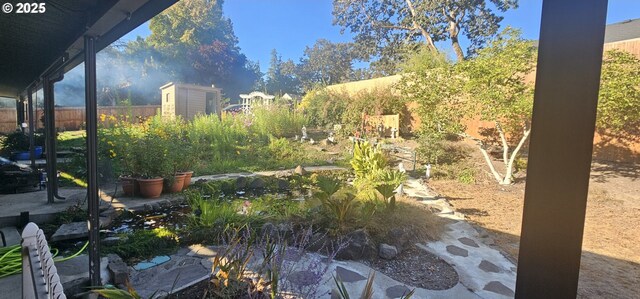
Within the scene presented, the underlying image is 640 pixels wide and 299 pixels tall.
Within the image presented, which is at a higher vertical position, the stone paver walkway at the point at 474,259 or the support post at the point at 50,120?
the support post at the point at 50,120

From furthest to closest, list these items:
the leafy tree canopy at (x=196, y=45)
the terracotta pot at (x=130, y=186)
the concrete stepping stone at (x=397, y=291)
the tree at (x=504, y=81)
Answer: the leafy tree canopy at (x=196, y=45) → the tree at (x=504, y=81) → the terracotta pot at (x=130, y=186) → the concrete stepping stone at (x=397, y=291)

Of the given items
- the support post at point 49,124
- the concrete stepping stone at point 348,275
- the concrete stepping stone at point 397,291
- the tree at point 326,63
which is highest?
the tree at point 326,63

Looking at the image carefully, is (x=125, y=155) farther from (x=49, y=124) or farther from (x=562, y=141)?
(x=562, y=141)

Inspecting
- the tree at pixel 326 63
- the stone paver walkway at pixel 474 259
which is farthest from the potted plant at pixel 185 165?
the tree at pixel 326 63

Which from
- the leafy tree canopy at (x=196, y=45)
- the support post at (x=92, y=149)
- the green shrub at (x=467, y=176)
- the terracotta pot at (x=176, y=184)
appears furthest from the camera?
the leafy tree canopy at (x=196, y=45)

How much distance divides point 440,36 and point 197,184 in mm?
15877

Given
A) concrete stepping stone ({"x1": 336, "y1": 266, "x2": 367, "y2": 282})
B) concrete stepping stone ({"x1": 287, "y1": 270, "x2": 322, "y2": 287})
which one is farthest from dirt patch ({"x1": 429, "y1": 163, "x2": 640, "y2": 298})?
concrete stepping stone ({"x1": 287, "y1": 270, "x2": 322, "y2": 287})

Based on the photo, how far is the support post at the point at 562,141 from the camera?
23.9 inches

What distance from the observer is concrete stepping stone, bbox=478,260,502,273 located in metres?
2.94

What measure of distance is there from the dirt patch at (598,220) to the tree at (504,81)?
1108 millimetres

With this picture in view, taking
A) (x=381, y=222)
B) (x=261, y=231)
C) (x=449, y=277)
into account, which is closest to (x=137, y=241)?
(x=261, y=231)

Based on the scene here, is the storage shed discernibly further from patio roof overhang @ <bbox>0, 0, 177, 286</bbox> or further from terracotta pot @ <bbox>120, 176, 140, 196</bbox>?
patio roof overhang @ <bbox>0, 0, 177, 286</bbox>

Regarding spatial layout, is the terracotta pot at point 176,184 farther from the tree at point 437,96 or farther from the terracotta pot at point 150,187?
the tree at point 437,96

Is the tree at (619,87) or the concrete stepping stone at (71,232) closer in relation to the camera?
the concrete stepping stone at (71,232)
